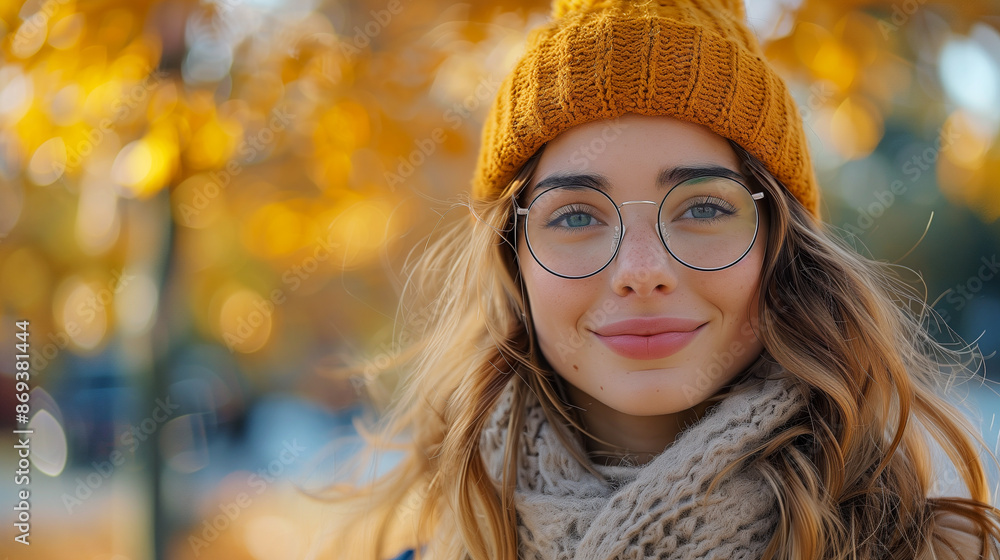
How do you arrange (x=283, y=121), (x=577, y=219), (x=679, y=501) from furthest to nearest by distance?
(x=283, y=121) < (x=577, y=219) < (x=679, y=501)

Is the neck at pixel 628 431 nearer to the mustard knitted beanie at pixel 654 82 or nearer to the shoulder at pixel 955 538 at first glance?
the shoulder at pixel 955 538

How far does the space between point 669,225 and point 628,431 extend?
607 millimetres

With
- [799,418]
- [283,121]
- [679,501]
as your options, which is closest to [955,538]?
[799,418]

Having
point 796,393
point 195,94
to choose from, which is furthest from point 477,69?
point 796,393

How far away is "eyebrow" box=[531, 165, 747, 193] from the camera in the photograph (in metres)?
1.70

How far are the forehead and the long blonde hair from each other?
0.52 ft

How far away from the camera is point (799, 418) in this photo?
5.68 feet

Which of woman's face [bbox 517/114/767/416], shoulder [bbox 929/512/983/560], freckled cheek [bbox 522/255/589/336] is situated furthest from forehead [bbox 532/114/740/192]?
shoulder [bbox 929/512/983/560]

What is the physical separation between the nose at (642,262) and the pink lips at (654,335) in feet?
0.25

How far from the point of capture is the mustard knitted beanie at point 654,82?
5.74ft

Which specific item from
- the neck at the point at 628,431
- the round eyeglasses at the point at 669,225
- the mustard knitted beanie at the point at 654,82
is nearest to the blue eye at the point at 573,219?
the round eyeglasses at the point at 669,225

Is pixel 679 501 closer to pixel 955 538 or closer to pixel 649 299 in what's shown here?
pixel 649 299

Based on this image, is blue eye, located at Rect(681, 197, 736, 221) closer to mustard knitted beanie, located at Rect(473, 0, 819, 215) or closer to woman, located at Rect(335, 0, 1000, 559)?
woman, located at Rect(335, 0, 1000, 559)

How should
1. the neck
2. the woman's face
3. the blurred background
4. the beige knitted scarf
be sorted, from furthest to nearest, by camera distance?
1. the blurred background
2. the neck
3. the woman's face
4. the beige knitted scarf
